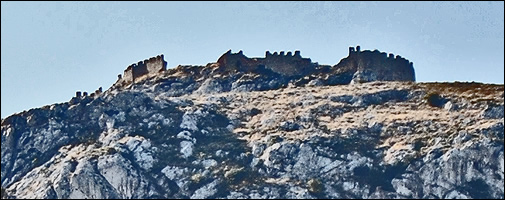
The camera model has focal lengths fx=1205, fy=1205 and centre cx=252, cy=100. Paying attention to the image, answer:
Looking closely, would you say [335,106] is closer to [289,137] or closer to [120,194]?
[289,137]

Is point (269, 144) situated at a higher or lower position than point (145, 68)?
lower

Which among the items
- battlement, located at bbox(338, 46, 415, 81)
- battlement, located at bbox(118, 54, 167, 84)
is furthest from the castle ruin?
battlement, located at bbox(118, 54, 167, 84)

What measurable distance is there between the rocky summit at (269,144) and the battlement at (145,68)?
18455 mm

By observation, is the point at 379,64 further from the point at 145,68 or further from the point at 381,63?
the point at 145,68

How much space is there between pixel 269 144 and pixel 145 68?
50.4 m

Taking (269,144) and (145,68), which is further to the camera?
(145,68)

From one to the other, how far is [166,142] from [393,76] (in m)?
44.7

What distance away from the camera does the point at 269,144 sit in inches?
5162

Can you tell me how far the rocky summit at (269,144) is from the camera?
122m

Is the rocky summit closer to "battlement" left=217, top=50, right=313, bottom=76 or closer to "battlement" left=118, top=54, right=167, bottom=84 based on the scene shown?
"battlement" left=217, top=50, right=313, bottom=76

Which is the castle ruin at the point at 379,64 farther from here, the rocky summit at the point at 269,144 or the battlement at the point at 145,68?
the battlement at the point at 145,68

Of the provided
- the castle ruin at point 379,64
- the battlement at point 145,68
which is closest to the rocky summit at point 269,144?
the castle ruin at point 379,64

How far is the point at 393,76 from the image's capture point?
166875mm

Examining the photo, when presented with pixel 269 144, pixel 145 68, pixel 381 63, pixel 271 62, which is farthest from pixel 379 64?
pixel 269 144
